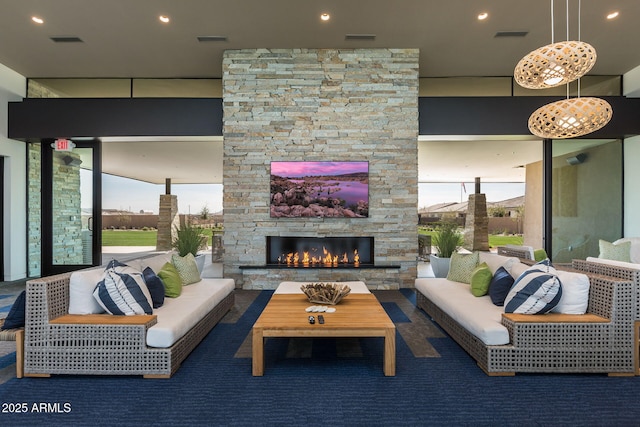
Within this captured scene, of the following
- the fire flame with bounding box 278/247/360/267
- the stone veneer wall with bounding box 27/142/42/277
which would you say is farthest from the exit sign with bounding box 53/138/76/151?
the fire flame with bounding box 278/247/360/267

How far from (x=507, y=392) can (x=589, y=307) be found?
1.10m

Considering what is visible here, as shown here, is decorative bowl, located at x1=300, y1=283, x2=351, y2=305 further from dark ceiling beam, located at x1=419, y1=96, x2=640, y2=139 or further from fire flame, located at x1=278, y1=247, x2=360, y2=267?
dark ceiling beam, located at x1=419, y1=96, x2=640, y2=139

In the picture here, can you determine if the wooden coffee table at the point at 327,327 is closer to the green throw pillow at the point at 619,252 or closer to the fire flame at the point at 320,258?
the fire flame at the point at 320,258

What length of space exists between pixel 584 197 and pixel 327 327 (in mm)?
5909

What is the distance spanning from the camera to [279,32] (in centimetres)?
474

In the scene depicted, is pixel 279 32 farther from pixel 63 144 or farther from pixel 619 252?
pixel 619 252

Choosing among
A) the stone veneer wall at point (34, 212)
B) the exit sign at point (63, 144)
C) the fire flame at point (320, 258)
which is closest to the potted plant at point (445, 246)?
the fire flame at point (320, 258)

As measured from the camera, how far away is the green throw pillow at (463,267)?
401cm

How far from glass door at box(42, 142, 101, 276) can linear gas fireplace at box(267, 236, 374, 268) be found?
3401 millimetres

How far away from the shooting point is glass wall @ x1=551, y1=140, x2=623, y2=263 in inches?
234

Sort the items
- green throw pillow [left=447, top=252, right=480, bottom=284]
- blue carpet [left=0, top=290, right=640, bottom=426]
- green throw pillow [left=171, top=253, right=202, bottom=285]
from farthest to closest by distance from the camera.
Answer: green throw pillow [left=447, top=252, right=480, bottom=284]
green throw pillow [left=171, top=253, right=202, bottom=285]
blue carpet [left=0, top=290, right=640, bottom=426]

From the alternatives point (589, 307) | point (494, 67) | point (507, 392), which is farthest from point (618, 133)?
point (507, 392)

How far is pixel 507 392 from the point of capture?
7.36ft

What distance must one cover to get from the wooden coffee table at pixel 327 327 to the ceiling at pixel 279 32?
3570 mm
